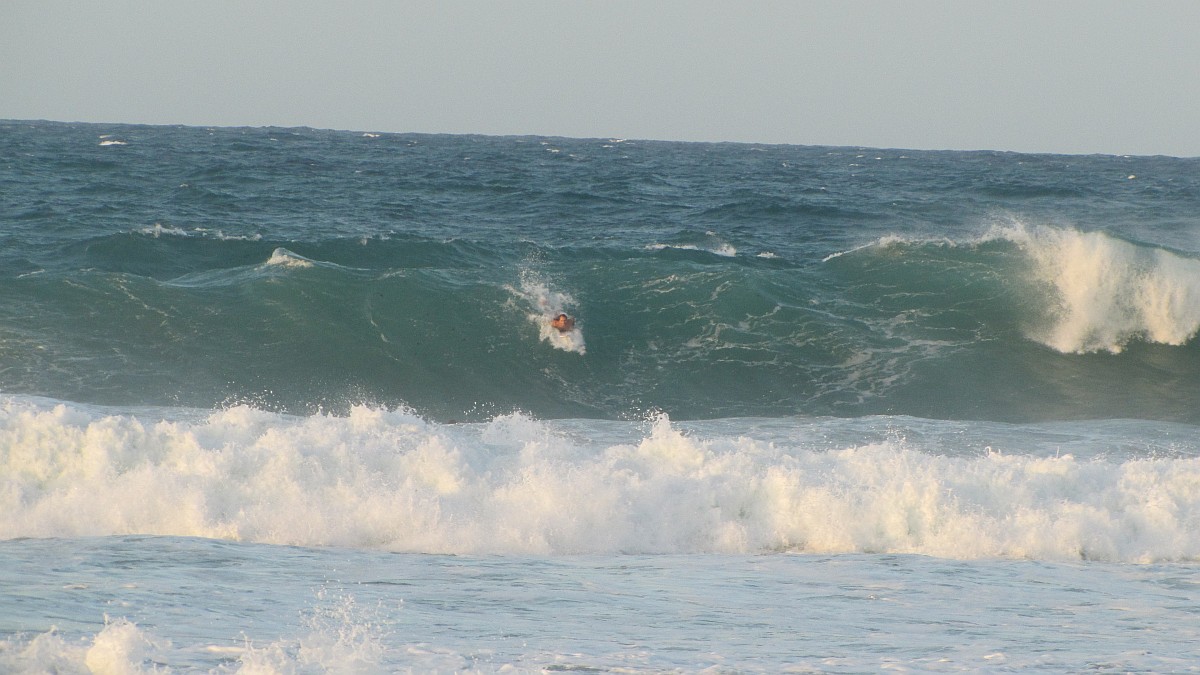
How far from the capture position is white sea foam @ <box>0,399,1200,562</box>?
7.64 metres

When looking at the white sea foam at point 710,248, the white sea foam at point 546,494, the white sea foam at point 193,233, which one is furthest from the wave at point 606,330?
the white sea foam at point 546,494

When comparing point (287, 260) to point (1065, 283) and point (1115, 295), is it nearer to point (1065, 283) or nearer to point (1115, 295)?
point (1065, 283)

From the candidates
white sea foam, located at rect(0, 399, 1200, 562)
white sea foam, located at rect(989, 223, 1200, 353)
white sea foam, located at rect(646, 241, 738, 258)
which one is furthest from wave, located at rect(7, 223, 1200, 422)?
white sea foam, located at rect(0, 399, 1200, 562)

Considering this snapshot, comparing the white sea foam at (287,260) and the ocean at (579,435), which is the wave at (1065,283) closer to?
the ocean at (579,435)

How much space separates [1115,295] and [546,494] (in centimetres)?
1261

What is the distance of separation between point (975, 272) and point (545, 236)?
26.7ft

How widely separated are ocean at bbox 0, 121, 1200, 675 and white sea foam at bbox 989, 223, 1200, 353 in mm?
68

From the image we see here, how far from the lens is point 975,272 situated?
1934 cm

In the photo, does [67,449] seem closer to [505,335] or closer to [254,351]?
[254,351]

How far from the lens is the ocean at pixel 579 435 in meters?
5.62

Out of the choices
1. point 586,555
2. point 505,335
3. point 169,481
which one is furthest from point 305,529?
point 505,335

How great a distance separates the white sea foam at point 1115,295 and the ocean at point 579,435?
7 cm

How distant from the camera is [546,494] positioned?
8117 millimetres

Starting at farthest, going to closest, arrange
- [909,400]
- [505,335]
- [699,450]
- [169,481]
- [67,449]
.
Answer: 1. [505,335]
2. [909,400]
3. [699,450]
4. [67,449]
5. [169,481]
